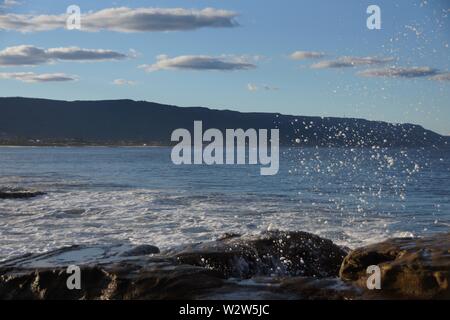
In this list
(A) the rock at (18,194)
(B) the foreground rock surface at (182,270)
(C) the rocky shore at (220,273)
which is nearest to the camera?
(C) the rocky shore at (220,273)

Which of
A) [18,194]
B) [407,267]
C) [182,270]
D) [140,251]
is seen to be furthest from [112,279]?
[18,194]

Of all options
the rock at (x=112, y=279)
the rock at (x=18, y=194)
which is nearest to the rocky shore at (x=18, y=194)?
the rock at (x=18, y=194)

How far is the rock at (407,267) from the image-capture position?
6.82 metres

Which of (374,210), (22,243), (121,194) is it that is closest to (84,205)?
(121,194)

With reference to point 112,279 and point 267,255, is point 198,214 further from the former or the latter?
point 112,279

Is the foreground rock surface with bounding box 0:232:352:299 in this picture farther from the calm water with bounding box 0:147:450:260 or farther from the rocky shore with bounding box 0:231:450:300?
the calm water with bounding box 0:147:450:260

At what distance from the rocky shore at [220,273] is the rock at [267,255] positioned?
2 centimetres

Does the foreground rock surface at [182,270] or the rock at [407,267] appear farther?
the foreground rock surface at [182,270]

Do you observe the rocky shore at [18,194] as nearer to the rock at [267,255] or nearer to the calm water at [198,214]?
the calm water at [198,214]

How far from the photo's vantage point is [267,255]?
1030cm

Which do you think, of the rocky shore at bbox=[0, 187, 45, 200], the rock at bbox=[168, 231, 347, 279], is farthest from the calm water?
the rock at bbox=[168, 231, 347, 279]

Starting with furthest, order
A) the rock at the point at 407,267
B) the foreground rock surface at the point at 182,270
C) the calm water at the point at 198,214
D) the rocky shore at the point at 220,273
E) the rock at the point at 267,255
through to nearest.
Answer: the calm water at the point at 198,214, the rock at the point at 267,255, the foreground rock surface at the point at 182,270, the rocky shore at the point at 220,273, the rock at the point at 407,267
